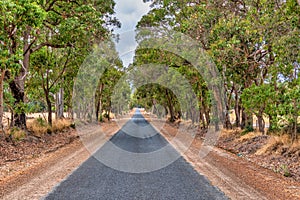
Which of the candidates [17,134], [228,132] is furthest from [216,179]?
[228,132]

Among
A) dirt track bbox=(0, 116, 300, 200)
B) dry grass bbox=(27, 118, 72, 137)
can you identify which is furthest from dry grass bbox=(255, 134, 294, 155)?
dry grass bbox=(27, 118, 72, 137)

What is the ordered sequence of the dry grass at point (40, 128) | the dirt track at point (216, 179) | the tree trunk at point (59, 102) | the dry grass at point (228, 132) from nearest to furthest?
the dirt track at point (216, 179) → the dry grass at point (40, 128) → the dry grass at point (228, 132) → the tree trunk at point (59, 102)

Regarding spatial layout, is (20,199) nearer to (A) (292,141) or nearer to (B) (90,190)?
(B) (90,190)

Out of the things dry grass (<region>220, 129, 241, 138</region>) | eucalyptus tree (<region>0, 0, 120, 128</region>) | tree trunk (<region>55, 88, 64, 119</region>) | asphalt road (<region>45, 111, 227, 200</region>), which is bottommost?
asphalt road (<region>45, 111, 227, 200</region>)

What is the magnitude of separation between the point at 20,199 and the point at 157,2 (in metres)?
A: 18.3

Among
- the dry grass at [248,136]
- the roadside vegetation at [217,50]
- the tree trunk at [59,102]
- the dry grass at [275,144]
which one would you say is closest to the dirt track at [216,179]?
the dry grass at [275,144]

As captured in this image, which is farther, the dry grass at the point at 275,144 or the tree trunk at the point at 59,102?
the tree trunk at the point at 59,102

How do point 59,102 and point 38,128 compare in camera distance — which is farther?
point 59,102

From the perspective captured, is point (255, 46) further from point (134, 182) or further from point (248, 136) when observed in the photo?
point (134, 182)

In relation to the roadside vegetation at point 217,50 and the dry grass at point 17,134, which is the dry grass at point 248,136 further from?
the dry grass at point 17,134

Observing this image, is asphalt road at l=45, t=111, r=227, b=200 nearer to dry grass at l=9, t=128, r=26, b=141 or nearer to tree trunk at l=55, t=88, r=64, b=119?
dry grass at l=9, t=128, r=26, b=141

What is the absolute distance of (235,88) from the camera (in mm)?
19891

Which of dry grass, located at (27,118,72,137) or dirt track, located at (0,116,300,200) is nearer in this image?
dirt track, located at (0,116,300,200)

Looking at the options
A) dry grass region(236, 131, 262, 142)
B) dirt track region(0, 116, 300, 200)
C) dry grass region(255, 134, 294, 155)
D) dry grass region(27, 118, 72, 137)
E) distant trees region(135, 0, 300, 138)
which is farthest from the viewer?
dry grass region(27, 118, 72, 137)
